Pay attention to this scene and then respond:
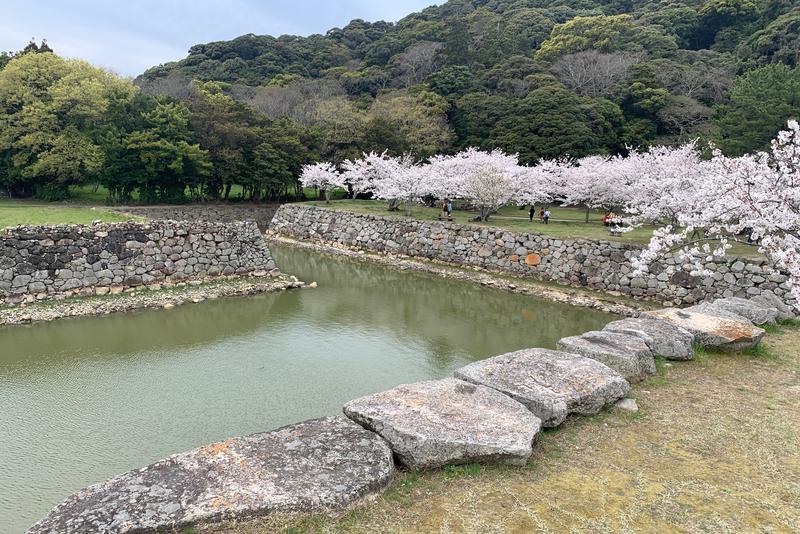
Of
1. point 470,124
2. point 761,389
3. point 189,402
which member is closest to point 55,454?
point 189,402

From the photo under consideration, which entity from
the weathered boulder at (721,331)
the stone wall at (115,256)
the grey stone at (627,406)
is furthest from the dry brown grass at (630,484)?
the stone wall at (115,256)

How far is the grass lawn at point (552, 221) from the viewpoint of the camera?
16844 millimetres

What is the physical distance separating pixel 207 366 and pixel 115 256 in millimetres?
5837

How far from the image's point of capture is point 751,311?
8188 mm

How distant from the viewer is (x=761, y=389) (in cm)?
554

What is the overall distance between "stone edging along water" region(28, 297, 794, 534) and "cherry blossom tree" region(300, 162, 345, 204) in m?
24.9

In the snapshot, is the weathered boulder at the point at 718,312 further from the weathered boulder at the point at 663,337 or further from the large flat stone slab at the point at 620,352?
the large flat stone slab at the point at 620,352

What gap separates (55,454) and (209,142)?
84.2 ft

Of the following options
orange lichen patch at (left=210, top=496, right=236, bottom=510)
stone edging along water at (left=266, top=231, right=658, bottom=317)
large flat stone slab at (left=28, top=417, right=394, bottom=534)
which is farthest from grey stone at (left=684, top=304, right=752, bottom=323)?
orange lichen patch at (left=210, top=496, right=236, bottom=510)

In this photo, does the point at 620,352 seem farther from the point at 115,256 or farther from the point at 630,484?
the point at 115,256

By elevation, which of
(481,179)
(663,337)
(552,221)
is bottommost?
(663,337)

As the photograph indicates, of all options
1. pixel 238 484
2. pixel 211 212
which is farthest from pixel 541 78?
pixel 238 484

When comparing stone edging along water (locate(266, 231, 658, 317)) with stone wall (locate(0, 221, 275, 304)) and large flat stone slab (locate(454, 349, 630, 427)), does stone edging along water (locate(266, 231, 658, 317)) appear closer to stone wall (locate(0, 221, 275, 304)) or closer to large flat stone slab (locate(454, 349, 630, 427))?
stone wall (locate(0, 221, 275, 304))

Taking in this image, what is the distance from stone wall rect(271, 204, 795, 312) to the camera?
43.2 feet
